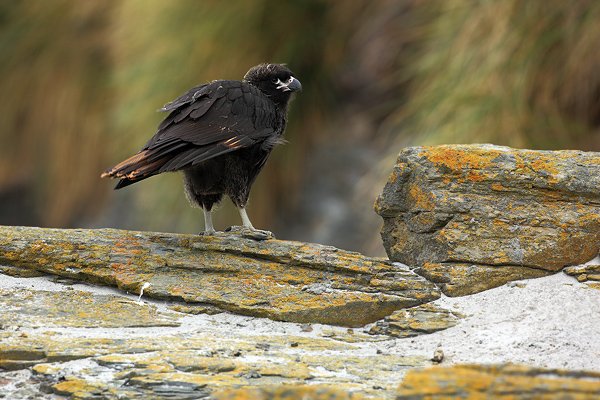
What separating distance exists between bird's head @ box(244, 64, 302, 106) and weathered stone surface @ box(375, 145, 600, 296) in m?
0.92

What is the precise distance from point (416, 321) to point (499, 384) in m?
1.04

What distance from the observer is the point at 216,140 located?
3.92 meters

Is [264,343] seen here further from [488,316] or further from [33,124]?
[33,124]

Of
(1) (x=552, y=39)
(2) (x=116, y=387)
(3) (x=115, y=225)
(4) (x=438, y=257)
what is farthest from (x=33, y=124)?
(2) (x=116, y=387)

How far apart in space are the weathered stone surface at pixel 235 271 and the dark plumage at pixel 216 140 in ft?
0.96

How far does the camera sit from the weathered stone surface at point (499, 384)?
2.20 meters

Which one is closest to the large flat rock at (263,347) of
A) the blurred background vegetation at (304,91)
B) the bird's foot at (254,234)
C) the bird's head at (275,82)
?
the bird's foot at (254,234)

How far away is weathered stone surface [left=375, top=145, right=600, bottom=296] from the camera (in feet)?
11.7

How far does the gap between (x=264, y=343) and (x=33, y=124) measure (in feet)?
23.6

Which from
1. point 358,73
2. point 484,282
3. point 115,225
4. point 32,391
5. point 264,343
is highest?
point 358,73

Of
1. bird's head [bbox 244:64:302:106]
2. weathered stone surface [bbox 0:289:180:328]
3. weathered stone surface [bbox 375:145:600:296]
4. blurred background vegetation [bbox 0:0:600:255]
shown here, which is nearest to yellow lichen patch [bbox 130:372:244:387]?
weathered stone surface [bbox 0:289:180:328]

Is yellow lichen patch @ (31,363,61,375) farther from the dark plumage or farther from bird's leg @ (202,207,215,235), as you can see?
bird's leg @ (202,207,215,235)

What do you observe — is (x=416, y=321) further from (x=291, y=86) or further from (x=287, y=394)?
(x=291, y=86)

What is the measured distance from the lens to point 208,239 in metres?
3.90
